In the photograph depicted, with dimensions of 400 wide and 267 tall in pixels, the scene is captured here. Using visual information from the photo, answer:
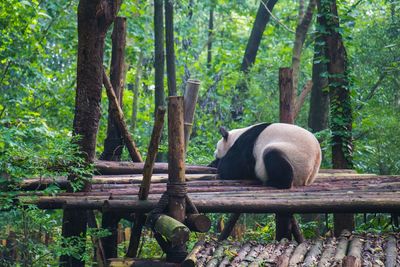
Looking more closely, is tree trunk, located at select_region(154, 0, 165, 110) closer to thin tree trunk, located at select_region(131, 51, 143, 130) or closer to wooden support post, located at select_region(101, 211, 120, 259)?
thin tree trunk, located at select_region(131, 51, 143, 130)

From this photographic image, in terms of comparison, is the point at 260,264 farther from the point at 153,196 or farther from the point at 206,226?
the point at 153,196

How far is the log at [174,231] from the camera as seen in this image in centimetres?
546

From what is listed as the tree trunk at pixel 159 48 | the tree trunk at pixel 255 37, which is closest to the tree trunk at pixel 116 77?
the tree trunk at pixel 159 48

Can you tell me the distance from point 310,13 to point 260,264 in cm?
891

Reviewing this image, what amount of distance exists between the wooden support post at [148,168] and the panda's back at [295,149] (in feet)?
5.59

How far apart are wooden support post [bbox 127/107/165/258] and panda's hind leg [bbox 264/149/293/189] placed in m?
1.55

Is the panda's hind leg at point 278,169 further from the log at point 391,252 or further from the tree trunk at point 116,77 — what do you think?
the tree trunk at point 116,77

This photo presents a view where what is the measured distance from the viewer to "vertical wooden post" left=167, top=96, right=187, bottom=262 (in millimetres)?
5801

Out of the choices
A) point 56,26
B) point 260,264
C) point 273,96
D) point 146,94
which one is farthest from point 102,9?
point 146,94

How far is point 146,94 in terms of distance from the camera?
17578 mm

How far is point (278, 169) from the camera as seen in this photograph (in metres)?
7.34

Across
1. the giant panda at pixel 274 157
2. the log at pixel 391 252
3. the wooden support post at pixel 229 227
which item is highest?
the giant panda at pixel 274 157

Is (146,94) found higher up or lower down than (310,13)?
lower down

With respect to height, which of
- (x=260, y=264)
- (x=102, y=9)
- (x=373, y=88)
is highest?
(x=102, y=9)
